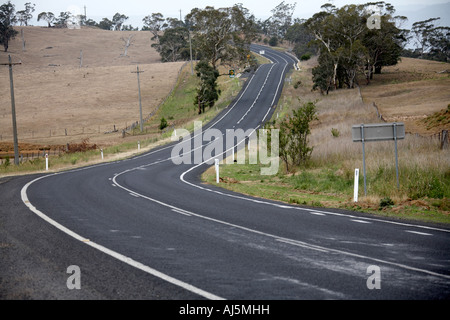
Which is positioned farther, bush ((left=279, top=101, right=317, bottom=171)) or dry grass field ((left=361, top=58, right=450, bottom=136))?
dry grass field ((left=361, top=58, right=450, bottom=136))

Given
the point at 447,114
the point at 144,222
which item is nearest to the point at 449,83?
the point at 447,114

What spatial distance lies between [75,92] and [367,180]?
85194 mm

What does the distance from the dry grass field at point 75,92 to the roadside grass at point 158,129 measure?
3194mm

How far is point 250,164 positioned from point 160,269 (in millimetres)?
23162

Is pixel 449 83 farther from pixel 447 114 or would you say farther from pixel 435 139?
pixel 435 139

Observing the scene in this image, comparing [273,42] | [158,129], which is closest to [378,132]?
[158,129]

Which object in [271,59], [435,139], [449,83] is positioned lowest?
[435,139]

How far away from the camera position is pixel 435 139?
21.8m

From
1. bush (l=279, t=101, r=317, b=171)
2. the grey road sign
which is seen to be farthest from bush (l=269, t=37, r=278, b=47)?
the grey road sign

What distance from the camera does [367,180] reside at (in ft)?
59.3

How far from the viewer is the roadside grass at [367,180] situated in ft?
47.9

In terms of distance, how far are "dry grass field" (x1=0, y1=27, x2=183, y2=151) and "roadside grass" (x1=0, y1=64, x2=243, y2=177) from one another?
319 centimetres

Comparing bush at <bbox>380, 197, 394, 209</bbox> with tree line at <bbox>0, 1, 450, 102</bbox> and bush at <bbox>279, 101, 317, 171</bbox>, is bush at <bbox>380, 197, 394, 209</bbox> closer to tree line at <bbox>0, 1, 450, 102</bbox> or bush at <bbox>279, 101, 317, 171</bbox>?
bush at <bbox>279, 101, 317, 171</bbox>

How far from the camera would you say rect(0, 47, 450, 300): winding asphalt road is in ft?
21.4
